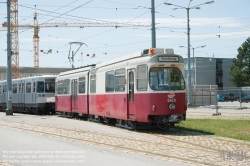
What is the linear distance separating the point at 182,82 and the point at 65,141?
542cm

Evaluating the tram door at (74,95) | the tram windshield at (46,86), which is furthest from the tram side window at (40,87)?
the tram door at (74,95)

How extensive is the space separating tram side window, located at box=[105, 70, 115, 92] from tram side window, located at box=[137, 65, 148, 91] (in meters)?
2.77

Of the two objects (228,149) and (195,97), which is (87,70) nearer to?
(228,149)

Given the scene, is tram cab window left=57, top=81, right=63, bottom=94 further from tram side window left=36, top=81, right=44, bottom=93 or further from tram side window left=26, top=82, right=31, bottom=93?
tram side window left=26, top=82, right=31, bottom=93

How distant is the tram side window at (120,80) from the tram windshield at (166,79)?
215cm

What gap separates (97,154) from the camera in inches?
430

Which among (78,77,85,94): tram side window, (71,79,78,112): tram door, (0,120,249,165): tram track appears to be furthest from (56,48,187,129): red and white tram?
(71,79,78,112): tram door

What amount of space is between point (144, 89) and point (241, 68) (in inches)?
2663

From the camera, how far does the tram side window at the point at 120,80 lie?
18.2 m

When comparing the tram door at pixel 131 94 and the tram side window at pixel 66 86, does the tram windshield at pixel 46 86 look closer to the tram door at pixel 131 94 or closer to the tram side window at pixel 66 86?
the tram side window at pixel 66 86

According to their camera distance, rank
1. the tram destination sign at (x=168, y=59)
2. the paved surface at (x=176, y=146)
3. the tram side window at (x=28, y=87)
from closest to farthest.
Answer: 1. the paved surface at (x=176, y=146)
2. the tram destination sign at (x=168, y=59)
3. the tram side window at (x=28, y=87)

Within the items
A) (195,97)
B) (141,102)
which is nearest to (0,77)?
(195,97)

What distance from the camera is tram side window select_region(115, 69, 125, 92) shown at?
1821cm

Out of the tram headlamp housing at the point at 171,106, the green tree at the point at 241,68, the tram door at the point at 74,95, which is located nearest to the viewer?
the tram headlamp housing at the point at 171,106
